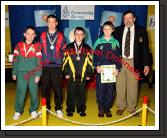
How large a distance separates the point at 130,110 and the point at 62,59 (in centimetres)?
145

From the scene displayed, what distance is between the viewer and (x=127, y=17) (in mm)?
5145

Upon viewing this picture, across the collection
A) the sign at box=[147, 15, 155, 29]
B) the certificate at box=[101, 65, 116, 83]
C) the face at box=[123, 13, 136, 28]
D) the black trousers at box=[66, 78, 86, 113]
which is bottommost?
the black trousers at box=[66, 78, 86, 113]

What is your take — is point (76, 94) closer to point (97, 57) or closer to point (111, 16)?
point (97, 57)

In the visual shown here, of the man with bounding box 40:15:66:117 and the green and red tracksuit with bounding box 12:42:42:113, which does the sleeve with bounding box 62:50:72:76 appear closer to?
the man with bounding box 40:15:66:117

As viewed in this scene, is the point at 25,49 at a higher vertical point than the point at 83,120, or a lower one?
higher

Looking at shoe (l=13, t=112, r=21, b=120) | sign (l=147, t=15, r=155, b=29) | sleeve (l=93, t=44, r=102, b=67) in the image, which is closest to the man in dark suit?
sleeve (l=93, t=44, r=102, b=67)

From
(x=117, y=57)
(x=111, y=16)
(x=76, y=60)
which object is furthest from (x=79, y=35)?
(x=111, y=16)

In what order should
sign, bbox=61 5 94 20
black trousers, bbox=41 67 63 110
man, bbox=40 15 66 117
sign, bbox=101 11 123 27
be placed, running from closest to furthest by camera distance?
man, bbox=40 15 66 117 → black trousers, bbox=41 67 63 110 → sign, bbox=61 5 94 20 → sign, bbox=101 11 123 27

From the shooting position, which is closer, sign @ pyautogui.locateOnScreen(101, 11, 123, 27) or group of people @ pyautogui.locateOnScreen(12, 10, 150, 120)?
group of people @ pyautogui.locateOnScreen(12, 10, 150, 120)

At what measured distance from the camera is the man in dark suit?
5.26 metres

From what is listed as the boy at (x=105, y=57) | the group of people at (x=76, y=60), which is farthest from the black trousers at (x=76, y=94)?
the boy at (x=105, y=57)

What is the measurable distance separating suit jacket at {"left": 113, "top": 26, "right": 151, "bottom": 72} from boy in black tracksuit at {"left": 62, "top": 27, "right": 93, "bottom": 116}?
572 millimetres
